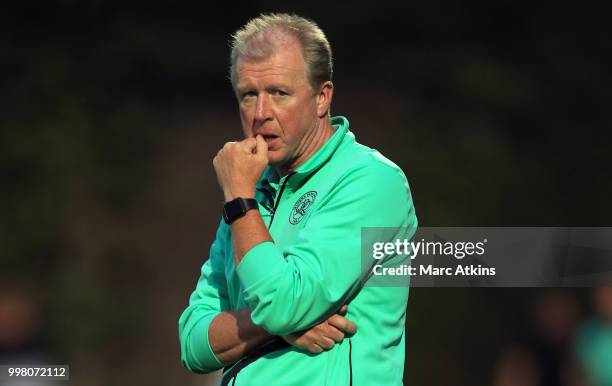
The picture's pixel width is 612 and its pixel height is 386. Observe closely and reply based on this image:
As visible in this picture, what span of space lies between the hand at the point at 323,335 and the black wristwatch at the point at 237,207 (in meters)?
0.26

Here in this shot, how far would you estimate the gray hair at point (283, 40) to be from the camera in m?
1.99

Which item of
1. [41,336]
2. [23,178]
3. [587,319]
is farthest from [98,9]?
[587,319]

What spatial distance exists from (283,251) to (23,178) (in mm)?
3930

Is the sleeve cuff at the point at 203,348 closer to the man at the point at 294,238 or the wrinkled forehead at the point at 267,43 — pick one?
the man at the point at 294,238

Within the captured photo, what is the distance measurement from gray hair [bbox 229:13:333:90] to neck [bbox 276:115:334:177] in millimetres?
95

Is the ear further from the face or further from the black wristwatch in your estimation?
the black wristwatch

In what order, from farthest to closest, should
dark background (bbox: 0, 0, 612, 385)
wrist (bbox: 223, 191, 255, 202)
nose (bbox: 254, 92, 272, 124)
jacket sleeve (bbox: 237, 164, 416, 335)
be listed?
dark background (bbox: 0, 0, 612, 385)
nose (bbox: 254, 92, 272, 124)
wrist (bbox: 223, 191, 255, 202)
jacket sleeve (bbox: 237, 164, 416, 335)

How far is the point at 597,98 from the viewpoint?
4949 millimetres

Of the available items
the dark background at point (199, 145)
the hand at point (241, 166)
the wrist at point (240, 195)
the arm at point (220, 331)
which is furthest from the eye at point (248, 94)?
the dark background at point (199, 145)

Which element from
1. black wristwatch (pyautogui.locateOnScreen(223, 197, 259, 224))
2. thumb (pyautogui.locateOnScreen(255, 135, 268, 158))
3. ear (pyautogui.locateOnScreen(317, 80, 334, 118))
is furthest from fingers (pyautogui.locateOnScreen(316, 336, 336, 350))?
ear (pyautogui.locateOnScreen(317, 80, 334, 118))

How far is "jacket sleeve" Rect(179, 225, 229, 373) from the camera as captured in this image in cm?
198

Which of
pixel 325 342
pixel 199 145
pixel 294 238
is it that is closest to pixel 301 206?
pixel 294 238

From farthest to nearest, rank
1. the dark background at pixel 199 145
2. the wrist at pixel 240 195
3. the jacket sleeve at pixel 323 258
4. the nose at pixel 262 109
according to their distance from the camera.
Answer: the dark background at pixel 199 145 → the nose at pixel 262 109 → the wrist at pixel 240 195 → the jacket sleeve at pixel 323 258

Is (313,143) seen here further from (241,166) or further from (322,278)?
(322,278)
